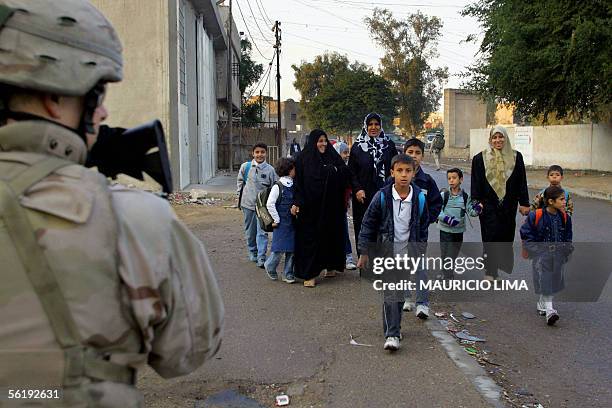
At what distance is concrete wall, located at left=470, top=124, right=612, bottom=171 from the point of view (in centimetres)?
2631

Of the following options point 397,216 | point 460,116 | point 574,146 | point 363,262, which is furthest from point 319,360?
point 460,116

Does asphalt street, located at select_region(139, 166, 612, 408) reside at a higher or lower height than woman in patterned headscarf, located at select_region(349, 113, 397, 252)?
lower

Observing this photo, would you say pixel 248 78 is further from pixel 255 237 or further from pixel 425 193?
pixel 425 193

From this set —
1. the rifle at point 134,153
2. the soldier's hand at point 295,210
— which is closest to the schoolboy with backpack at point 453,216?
the soldier's hand at point 295,210

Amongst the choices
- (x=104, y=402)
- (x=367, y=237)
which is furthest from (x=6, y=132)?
(x=367, y=237)

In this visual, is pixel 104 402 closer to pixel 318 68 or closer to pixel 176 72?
pixel 176 72

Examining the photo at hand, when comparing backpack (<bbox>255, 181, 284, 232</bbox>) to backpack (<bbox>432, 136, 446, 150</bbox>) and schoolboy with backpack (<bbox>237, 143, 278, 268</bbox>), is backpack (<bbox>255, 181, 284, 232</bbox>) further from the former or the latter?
backpack (<bbox>432, 136, 446, 150</bbox>)

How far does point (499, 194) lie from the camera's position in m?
7.53

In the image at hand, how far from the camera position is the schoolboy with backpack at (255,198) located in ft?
28.3

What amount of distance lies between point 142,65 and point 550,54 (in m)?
11.9

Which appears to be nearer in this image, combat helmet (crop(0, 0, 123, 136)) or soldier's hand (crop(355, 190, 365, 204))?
combat helmet (crop(0, 0, 123, 136))

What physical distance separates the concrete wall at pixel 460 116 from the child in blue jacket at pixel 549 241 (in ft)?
150

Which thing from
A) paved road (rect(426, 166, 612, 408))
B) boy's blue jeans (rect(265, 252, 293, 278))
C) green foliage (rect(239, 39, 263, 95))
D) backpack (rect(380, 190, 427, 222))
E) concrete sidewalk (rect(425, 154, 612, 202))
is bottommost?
paved road (rect(426, 166, 612, 408))

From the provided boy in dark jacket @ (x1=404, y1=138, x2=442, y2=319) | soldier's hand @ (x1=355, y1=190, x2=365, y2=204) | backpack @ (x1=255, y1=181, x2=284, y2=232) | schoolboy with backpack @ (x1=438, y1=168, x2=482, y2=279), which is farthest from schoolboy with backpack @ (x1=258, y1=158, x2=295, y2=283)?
schoolboy with backpack @ (x1=438, y1=168, x2=482, y2=279)
